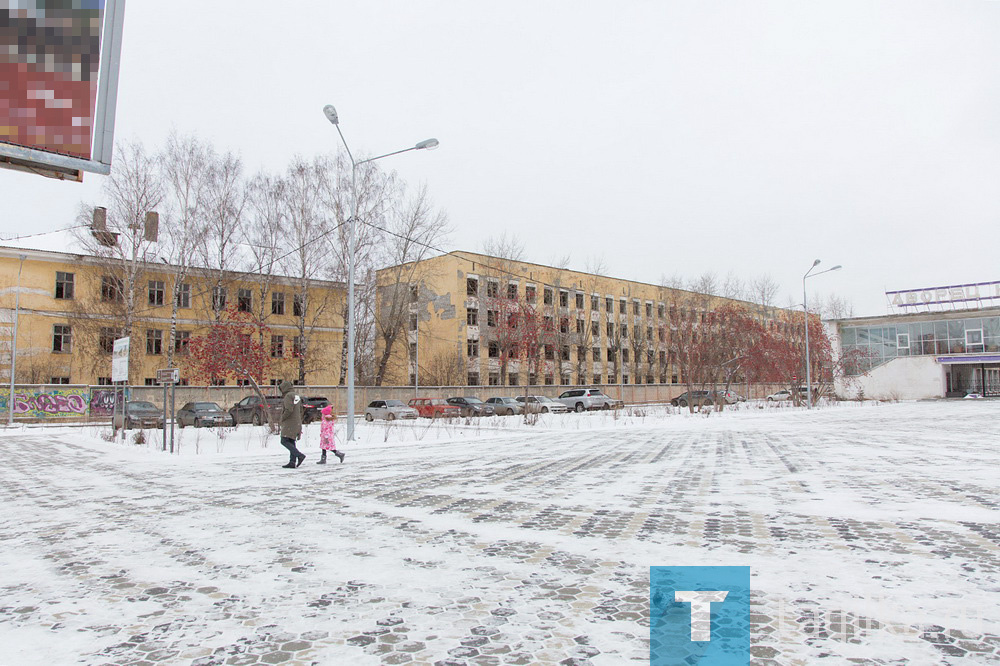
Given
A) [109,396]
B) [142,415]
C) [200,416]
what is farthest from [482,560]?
[109,396]

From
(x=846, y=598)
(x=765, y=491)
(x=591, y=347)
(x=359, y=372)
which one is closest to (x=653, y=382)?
(x=591, y=347)

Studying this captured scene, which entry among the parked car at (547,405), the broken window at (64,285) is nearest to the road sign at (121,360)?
the parked car at (547,405)

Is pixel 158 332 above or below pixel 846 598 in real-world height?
above

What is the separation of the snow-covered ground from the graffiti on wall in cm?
2711

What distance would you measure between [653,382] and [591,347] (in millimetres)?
10698

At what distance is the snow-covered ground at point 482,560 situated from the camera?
149 inches

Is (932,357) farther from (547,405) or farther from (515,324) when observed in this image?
(547,405)

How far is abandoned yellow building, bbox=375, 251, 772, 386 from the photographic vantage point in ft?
164

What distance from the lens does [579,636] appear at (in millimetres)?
3857

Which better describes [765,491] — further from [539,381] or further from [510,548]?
[539,381]

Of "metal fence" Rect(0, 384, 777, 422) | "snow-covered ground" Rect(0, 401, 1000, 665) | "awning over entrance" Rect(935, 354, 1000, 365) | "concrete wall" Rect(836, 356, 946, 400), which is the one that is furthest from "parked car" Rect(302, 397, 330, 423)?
"awning over entrance" Rect(935, 354, 1000, 365)

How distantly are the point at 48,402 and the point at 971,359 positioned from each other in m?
79.0

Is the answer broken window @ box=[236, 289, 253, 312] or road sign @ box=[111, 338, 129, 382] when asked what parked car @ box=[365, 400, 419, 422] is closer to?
broken window @ box=[236, 289, 253, 312]

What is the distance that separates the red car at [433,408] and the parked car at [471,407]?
71 centimetres
